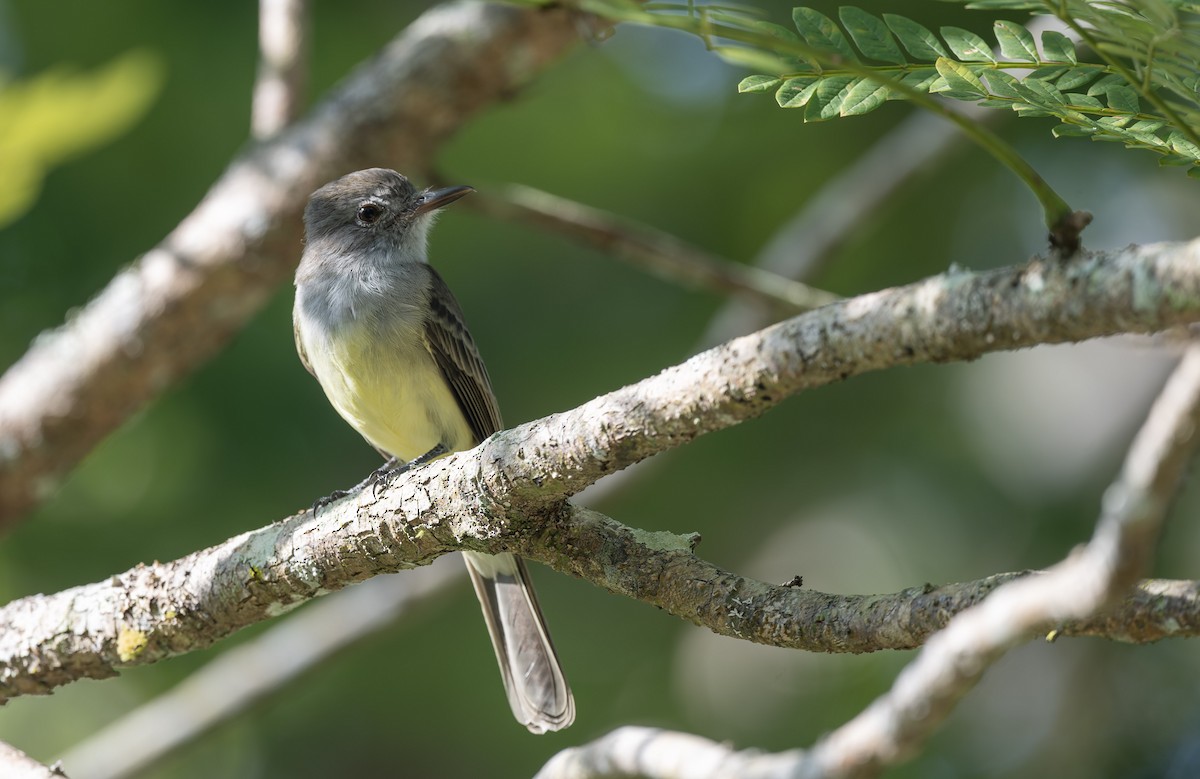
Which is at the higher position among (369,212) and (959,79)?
(959,79)

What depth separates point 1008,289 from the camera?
2.16m

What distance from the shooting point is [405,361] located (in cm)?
556

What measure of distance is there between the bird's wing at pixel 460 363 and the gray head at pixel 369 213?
1.49 ft

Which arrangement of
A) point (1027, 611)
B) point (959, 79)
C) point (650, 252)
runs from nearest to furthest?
point (1027, 611), point (959, 79), point (650, 252)

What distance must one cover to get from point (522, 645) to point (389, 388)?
3.98ft

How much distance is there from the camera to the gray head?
6.24m

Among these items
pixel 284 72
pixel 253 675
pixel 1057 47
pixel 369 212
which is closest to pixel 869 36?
pixel 1057 47

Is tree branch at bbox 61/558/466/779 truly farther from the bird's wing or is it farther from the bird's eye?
the bird's eye

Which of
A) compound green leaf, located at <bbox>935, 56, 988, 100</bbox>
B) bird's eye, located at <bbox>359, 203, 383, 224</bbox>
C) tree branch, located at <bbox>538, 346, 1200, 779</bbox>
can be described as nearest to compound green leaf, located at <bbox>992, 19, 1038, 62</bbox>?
compound green leaf, located at <bbox>935, 56, 988, 100</bbox>

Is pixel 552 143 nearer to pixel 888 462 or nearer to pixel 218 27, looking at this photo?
pixel 218 27

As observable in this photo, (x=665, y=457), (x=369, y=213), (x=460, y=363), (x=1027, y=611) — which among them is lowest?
(x=665, y=457)

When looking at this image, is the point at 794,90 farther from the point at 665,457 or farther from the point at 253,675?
the point at 253,675

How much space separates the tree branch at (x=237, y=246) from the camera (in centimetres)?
615

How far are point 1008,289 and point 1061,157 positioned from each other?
22.6 ft
